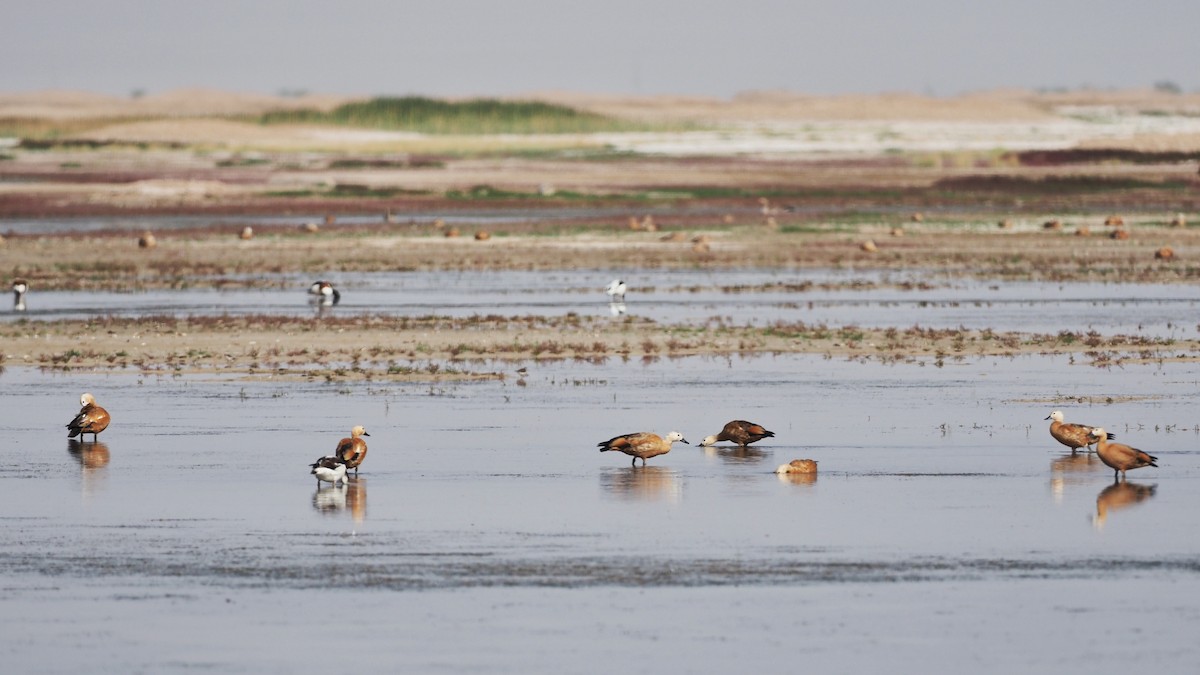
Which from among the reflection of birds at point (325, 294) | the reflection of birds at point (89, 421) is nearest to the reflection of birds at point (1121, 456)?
the reflection of birds at point (89, 421)

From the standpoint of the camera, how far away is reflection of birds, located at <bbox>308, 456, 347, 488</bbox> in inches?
643

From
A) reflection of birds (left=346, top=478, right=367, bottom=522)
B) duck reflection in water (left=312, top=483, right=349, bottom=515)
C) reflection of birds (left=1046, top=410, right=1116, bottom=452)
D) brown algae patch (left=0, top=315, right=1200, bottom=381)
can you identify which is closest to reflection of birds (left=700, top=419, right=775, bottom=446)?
reflection of birds (left=1046, top=410, right=1116, bottom=452)

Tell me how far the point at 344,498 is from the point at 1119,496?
630 cm

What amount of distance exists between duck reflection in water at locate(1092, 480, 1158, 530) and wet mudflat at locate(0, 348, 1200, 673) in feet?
0.15

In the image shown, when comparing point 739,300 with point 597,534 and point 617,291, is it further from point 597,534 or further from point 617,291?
point 597,534

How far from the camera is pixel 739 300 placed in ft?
117

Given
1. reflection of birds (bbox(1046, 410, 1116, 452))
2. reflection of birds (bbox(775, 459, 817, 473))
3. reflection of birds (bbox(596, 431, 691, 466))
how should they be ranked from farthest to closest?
reflection of birds (bbox(1046, 410, 1116, 452))
reflection of birds (bbox(596, 431, 691, 466))
reflection of birds (bbox(775, 459, 817, 473))

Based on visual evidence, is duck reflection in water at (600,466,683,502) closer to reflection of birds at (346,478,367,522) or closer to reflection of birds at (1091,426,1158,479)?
reflection of birds at (346,478,367,522)

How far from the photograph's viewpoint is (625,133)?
541 feet

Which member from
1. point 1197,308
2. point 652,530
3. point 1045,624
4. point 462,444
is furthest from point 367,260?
point 1045,624

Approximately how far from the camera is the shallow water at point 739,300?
31.5m

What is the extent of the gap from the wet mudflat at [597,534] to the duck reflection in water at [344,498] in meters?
0.05

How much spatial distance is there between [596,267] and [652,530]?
30763 mm

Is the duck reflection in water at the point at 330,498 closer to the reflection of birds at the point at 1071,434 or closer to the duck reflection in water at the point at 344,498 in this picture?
the duck reflection in water at the point at 344,498
